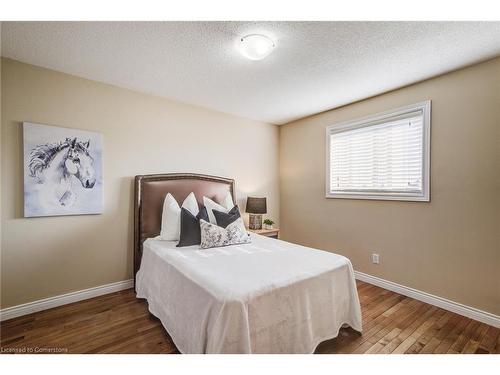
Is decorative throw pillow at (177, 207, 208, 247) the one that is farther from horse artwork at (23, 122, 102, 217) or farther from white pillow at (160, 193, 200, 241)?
horse artwork at (23, 122, 102, 217)

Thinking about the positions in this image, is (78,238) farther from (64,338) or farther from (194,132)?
(194,132)

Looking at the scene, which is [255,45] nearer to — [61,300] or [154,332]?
[154,332]

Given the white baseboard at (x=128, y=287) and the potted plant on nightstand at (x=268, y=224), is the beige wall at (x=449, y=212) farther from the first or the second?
the potted plant on nightstand at (x=268, y=224)

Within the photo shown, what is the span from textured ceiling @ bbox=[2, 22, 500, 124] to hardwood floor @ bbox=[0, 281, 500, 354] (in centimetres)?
232

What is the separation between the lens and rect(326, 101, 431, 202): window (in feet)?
8.24

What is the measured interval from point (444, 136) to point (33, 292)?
4.31m

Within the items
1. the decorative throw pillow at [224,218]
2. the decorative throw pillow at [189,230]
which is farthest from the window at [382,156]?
the decorative throw pillow at [189,230]

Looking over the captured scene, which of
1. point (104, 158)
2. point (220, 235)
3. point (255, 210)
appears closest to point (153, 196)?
point (104, 158)

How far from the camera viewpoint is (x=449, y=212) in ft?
7.53

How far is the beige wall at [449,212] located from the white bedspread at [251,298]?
119cm

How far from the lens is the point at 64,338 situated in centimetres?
182

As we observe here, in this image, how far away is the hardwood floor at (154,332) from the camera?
5.63ft

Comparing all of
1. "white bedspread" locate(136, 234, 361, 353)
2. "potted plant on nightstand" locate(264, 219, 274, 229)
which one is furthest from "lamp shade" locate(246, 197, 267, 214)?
"white bedspread" locate(136, 234, 361, 353)
